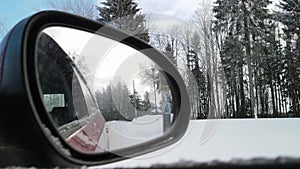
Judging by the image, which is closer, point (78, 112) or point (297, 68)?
point (78, 112)

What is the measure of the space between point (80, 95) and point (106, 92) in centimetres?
14

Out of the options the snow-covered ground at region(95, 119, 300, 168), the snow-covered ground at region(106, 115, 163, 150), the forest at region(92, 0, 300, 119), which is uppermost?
the forest at region(92, 0, 300, 119)

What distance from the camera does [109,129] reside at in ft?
5.82

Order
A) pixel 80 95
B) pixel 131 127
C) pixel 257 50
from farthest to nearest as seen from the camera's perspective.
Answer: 1. pixel 257 50
2. pixel 80 95
3. pixel 131 127

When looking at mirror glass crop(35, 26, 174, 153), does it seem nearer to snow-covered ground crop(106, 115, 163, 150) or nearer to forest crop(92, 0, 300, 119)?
snow-covered ground crop(106, 115, 163, 150)

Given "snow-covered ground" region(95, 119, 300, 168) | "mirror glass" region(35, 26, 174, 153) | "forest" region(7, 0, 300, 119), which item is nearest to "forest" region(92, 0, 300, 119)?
"forest" region(7, 0, 300, 119)

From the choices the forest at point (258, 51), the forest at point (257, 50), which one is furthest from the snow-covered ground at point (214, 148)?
the forest at point (258, 51)

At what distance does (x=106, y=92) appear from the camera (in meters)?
1.67

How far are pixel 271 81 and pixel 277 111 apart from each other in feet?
8.56

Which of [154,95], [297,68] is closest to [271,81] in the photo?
[297,68]

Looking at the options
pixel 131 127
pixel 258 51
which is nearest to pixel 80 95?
pixel 131 127

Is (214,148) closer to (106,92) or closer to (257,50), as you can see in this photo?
(106,92)

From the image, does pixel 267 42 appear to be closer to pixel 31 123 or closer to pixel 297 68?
pixel 297 68

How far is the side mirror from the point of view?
0.64 metres
